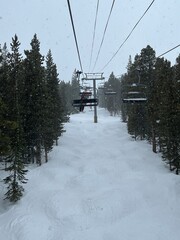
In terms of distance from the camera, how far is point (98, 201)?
72.5 feet

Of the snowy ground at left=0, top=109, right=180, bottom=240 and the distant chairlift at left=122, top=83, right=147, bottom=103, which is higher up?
the distant chairlift at left=122, top=83, right=147, bottom=103

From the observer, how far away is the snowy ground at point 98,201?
698 inches

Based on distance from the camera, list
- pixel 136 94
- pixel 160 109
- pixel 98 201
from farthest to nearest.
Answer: pixel 136 94 < pixel 160 109 < pixel 98 201

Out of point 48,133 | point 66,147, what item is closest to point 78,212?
point 48,133

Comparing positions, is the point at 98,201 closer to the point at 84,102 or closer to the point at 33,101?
the point at 84,102

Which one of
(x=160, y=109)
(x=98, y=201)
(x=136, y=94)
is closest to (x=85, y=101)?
(x=98, y=201)

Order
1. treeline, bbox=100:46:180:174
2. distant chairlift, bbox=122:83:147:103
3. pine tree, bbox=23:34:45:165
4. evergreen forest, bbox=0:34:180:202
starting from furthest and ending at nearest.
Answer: pine tree, bbox=23:34:45:165, treeline, bbox=100:46:180:174, distant chairlift, bbox=122:83:147:103, evergreen forest, bbox=0:34:180:202

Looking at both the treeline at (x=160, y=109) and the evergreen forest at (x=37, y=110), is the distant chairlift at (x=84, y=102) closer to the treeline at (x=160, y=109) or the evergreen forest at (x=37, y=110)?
the treeline at (x=160, y=109)

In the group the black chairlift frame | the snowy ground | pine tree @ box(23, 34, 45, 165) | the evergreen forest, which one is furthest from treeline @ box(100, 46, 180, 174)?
pine tree @ box(23, 34, 45, 165)

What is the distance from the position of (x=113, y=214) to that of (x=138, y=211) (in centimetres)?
185

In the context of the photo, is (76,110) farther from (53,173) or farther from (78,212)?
(78,212)

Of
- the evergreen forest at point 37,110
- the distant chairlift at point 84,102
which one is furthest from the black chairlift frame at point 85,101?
the evergreen forest at point 37,110

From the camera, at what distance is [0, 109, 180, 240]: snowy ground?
17.7 metres

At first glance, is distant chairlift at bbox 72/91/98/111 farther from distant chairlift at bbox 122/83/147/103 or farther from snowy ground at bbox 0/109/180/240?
snowy ground at bbox 0/109/180/240
